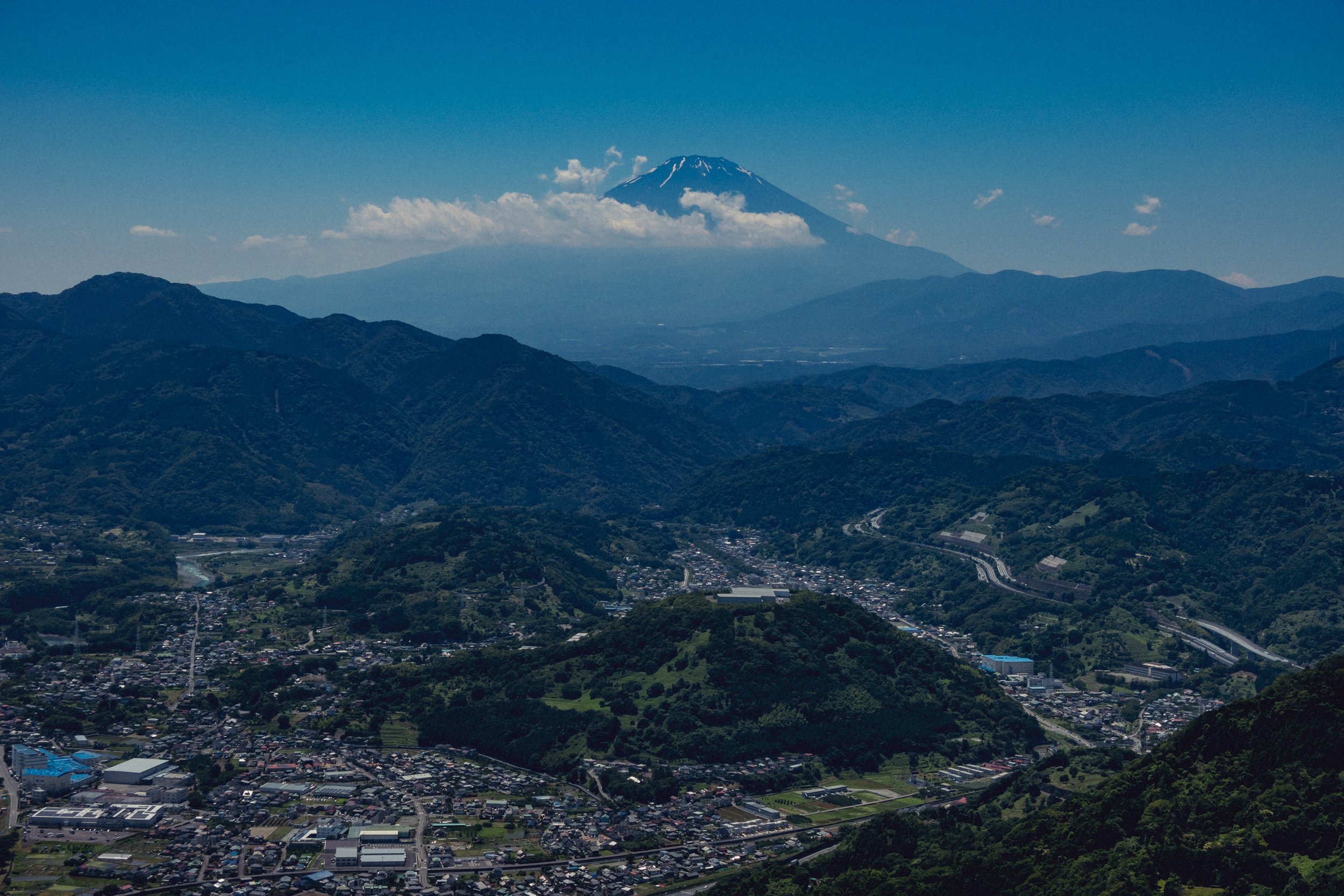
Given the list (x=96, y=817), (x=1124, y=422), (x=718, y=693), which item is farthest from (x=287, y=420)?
(x=1124, y=422)

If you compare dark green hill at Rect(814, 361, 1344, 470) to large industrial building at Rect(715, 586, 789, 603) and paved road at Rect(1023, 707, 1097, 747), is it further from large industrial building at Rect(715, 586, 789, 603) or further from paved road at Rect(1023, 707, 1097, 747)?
paved road at Rect(1023, 707, 1097, 747)

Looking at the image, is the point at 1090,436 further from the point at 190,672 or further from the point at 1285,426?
the point at 190,672

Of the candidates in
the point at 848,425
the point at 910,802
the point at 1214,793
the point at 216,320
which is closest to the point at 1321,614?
the point at 910,802

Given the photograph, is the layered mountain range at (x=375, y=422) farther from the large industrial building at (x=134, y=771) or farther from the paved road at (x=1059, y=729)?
the paved road at (x=1059, y=729)

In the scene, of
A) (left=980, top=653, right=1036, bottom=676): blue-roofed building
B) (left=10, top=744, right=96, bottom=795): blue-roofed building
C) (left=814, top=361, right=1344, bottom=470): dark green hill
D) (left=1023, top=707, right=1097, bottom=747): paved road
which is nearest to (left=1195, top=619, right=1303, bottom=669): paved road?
(left=980, top=653, right=1036, bottom=676): blue-roofed building

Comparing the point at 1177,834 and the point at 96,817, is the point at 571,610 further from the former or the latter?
the point at 1177,834

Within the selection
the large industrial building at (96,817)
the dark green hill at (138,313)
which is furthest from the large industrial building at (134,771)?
the dark green hill at (138,313)
